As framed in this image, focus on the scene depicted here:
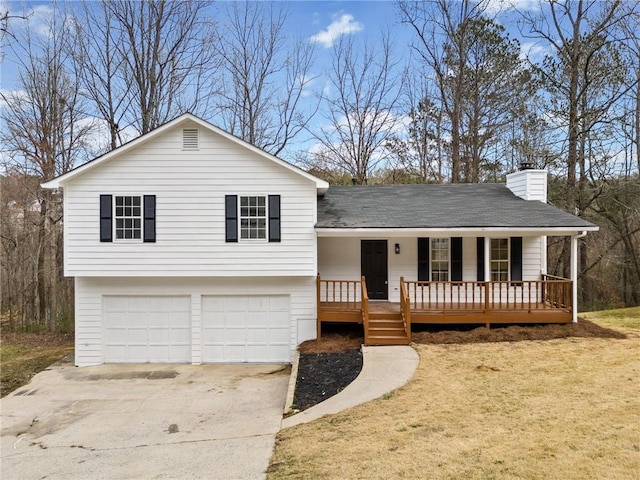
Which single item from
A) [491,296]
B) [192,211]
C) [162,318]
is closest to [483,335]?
[491,296]

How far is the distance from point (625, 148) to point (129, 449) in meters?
23.2

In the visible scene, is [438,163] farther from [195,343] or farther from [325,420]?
[325,420]

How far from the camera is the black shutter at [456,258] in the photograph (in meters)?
12.5

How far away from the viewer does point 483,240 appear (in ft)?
40.6

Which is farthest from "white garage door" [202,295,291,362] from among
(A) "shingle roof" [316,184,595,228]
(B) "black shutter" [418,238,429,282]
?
(B) "black shutter" [418,238,429,282]

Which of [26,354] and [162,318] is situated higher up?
[162,318]

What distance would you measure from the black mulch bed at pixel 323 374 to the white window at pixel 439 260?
3956 millimetres

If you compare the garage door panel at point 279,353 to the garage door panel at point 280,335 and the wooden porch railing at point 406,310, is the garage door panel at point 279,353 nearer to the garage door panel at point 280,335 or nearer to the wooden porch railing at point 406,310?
the garage door panel at point 280,335

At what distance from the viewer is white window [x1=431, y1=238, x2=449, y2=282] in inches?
496

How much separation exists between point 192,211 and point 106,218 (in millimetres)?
2379

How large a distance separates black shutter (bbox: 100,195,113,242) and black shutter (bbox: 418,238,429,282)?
356 inches

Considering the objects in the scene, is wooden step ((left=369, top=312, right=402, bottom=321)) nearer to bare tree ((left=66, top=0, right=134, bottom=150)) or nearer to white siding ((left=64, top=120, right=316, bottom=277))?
white siding ((left=64, top=120, right=316, bottom=277))

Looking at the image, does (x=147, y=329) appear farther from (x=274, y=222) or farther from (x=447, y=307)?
(x=447, y=307)

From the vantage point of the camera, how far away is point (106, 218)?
37.1ft
